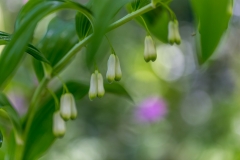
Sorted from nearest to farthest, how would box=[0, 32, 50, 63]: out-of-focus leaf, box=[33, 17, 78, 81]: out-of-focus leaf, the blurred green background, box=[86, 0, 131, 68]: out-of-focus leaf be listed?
box=[86, 0, 131, 68]: out-of-focus leaf < box=[0, 32, 50, 63]: out-of-focus leaf < box=[33, 17, 78, 81]: out-of-focus leaf < the blurred green background

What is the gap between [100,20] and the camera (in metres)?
0.38

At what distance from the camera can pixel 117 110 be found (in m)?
1.82

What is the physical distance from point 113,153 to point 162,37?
3.71 ft

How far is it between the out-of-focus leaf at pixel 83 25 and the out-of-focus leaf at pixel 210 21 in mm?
179

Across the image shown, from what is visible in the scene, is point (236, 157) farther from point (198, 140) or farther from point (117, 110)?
point (117, 110)

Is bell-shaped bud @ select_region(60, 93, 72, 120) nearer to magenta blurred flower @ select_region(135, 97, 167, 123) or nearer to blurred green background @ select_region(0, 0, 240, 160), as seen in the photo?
blurred green background @ select_region(0, 0, 240, 160)

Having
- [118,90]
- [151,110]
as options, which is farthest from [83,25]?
[151,110]

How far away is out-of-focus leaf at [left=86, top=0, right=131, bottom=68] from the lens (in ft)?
1.12

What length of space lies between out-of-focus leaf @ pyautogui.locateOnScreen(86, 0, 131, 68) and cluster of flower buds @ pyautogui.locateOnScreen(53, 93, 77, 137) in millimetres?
192

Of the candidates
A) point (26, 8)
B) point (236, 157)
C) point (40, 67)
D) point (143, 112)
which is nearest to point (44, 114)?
point (40, 67)

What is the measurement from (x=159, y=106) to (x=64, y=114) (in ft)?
3.72

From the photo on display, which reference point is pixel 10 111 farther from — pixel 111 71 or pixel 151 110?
pixel 151 110

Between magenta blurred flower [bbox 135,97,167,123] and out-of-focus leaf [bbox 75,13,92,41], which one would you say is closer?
out-of-focus leaf [bbox 75,13,92,41]

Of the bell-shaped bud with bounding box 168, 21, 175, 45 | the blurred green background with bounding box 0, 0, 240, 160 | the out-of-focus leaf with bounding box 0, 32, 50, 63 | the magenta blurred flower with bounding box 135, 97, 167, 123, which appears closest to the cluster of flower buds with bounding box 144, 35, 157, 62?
the bell-shaped bud with bounding box 168, 21, 175, 45
